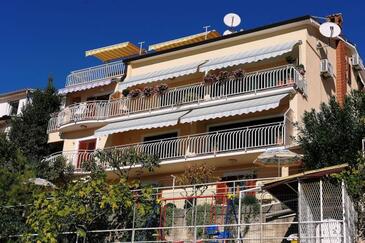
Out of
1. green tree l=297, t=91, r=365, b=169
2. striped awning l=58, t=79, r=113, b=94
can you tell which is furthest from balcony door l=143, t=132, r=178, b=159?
green tree l=297, t=91, r=365, b=169

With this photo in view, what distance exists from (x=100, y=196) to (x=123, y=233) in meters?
1.35

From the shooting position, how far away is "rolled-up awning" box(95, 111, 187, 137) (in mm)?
29391

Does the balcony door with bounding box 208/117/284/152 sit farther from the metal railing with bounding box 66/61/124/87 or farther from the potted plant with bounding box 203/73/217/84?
the metal railing with bounding box 66/61/124/87

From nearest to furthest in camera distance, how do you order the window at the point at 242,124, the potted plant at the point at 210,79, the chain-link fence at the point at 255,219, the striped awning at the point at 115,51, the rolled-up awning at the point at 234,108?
the chain-link fence at the point at 255,219 < the rolled-up awning at the point at 234,108 < the window at the point at 242,124 < the potted plant at the point at 210,79 < the striped awning at the point at 115,51

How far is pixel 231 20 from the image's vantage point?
33562mm

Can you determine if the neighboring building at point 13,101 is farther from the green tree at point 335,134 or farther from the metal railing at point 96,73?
the green tree at point 335,134

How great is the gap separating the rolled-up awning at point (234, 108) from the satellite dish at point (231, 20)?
6.58m

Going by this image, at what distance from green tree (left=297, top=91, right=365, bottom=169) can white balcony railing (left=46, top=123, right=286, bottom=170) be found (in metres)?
3.77

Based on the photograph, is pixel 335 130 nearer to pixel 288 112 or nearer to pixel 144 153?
pixel 288 112

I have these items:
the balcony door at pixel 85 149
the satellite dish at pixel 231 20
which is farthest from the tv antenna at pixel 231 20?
the balcony door at pixel 85 149

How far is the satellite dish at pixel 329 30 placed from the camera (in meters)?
29.1

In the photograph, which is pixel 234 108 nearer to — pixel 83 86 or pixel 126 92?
pixel 126 92

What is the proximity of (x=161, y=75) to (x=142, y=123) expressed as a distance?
2.90m

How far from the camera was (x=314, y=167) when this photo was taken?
21.4 metres
